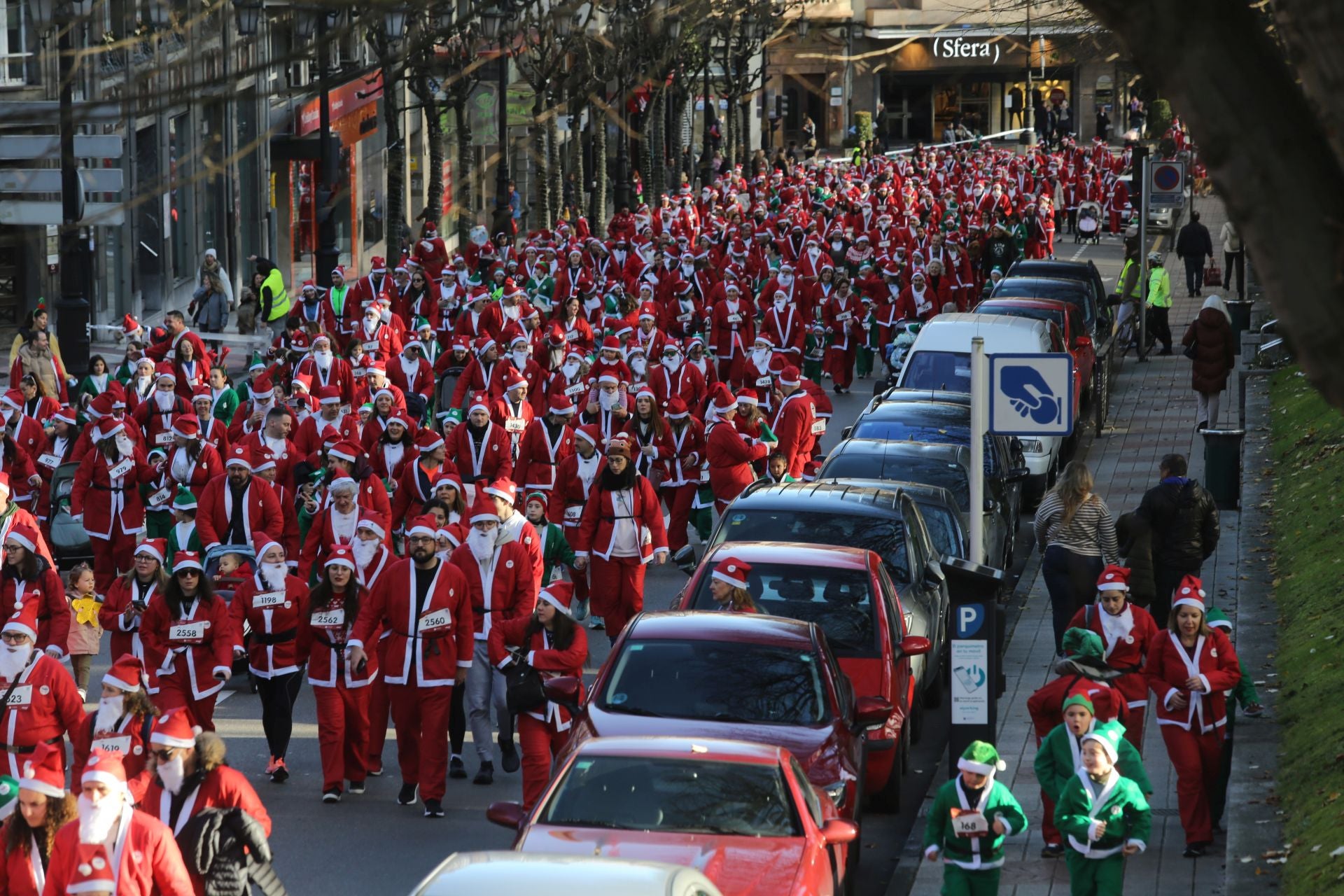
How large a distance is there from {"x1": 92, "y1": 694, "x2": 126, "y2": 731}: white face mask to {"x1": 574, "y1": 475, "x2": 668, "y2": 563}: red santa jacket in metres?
5.60

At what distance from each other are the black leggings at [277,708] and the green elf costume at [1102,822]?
490cm

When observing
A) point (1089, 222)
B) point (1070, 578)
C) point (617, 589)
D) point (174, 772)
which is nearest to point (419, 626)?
point (174, 772)

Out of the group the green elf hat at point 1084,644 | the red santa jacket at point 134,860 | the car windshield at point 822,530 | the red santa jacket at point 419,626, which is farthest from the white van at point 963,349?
the red santa jacket at point 134,860

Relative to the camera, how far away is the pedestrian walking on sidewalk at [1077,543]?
1425 cm

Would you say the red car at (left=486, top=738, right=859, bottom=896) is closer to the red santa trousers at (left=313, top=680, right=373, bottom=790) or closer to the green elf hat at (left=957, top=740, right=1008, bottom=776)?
the green elf hat at (left=957, top=740, right=1008, bottom=776)

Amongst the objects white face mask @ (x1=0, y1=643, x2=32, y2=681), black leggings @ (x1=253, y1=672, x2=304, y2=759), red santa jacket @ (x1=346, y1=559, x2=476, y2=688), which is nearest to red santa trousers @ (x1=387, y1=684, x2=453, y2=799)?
red santa jacket @ (x1=346, y1=559, x2=476, y2=688)

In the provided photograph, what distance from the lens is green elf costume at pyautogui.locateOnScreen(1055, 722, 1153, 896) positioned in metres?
9.22

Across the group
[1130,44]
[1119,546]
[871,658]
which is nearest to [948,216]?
[1119,546]

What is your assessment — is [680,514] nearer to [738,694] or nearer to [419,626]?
[419,626]

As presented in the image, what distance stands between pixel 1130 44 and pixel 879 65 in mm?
2246

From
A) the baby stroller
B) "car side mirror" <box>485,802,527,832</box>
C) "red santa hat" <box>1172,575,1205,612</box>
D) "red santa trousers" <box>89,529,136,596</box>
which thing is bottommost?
the baby stroller

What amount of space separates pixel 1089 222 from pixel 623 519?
38.1 meters

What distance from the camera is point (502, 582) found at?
12.8 m

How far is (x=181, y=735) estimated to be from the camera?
876cm
